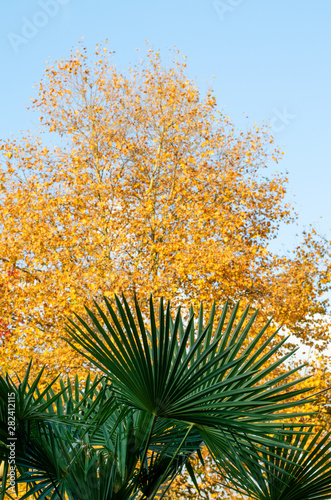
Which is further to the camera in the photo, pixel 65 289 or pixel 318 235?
pixel 318 235

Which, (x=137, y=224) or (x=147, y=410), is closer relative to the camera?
(x=147, y=410)

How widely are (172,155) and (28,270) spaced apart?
209 inches

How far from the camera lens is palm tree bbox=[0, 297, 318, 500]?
2.95 m

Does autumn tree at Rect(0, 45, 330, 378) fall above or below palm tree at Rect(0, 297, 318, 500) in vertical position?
above

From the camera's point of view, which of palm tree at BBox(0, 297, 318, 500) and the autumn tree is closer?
palm tree at BBox(0, 297, 318, 500)

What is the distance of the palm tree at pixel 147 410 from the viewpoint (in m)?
2.95

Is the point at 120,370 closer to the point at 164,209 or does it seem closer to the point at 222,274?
the point at 222,274

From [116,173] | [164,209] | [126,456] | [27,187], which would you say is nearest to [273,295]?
[164,209]

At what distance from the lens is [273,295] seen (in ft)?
41.3

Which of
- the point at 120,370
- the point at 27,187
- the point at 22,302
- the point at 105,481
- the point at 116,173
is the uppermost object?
the point at 116,173

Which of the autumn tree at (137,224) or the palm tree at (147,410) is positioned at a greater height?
the autumn tree at (137,224)

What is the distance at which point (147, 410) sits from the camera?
3113 millimetres

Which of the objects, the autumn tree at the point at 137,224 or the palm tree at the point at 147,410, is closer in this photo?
the palm tree at the point at 147,410


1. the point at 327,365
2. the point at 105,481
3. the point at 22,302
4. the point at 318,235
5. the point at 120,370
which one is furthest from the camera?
the point at 318,235
